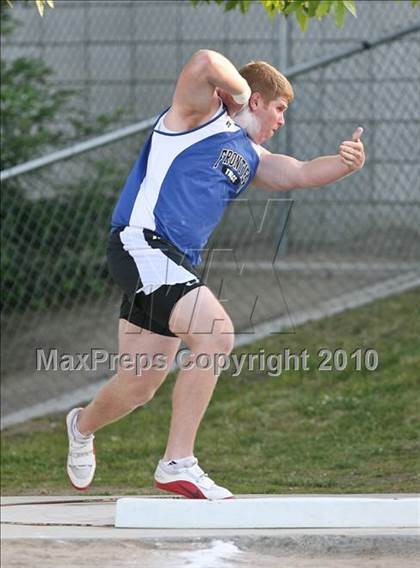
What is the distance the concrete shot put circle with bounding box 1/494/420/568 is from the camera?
172 inches

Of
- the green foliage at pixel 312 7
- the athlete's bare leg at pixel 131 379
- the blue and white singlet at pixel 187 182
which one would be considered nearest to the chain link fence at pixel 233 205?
the green foliage at pixel 312 7

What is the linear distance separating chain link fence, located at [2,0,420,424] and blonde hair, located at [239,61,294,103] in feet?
11.0

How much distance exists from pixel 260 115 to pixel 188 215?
513 mm

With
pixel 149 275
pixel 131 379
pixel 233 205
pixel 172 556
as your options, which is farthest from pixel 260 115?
pixel 233 205

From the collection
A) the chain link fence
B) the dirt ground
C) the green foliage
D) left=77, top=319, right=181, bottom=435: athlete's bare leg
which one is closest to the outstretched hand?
left=77, top=319, right=181, bottom=435: athlete's bare leg

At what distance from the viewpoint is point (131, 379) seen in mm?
5145

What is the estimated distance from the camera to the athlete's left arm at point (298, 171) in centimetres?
512

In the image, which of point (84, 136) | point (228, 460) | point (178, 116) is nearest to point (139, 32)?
point (84, 136)

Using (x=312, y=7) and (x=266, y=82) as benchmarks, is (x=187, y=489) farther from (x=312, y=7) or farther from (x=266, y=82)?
(x=312, y=7)

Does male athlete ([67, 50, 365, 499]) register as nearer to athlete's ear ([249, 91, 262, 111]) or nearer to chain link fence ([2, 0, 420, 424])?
athlete's ear ([249, 91, 262, 111])

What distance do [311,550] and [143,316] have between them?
1119 mm

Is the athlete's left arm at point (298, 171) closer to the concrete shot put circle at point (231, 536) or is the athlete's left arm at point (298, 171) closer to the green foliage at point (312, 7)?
the green foliage at point (312, 7)

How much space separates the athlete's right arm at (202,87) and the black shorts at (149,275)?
1.49 feet

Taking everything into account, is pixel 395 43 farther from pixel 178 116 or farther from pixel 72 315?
pixel 178 116
